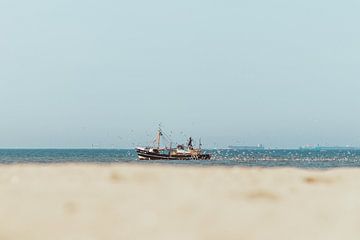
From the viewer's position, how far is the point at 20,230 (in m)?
8.66

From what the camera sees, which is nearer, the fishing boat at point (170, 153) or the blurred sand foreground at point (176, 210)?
the blurred sand foreground at point (176, 210)

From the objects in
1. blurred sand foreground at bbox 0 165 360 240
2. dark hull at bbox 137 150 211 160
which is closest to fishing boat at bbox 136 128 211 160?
dark hull at bbox 137 150 211 160

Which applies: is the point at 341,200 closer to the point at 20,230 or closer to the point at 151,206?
the point at 151,206

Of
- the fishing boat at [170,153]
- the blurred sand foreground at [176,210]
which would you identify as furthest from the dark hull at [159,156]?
the blurred sand foreground at [176,210]

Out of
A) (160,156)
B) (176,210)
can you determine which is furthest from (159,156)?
(176,210)

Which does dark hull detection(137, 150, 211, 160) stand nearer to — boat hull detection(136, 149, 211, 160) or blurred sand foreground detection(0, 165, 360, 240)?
boat hull detection(136, 149, 211, 160)

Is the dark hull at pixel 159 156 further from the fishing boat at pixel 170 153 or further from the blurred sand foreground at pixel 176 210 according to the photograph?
the blurred sand foreground at pixel 176 210

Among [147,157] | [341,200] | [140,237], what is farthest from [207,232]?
[147,157]

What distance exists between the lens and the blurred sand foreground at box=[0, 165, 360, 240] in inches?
327

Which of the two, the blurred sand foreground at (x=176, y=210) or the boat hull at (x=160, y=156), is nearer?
the blurred sand foreground at (x=176, y=210)

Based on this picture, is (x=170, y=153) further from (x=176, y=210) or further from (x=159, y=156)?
(x=176, y=210)

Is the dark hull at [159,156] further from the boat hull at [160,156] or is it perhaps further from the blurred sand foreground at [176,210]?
the blurred sand foreground at [176,210]

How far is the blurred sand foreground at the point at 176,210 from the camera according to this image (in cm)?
830

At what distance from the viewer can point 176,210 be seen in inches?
368
